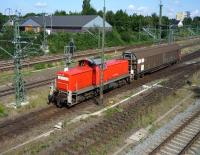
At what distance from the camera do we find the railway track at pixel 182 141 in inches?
647

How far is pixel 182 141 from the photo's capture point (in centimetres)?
1789

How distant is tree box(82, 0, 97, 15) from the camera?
128m

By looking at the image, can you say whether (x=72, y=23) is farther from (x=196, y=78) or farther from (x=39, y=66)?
(x=196, y=78)

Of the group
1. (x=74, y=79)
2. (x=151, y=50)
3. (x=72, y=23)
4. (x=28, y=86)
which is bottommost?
(x=28, y=86)

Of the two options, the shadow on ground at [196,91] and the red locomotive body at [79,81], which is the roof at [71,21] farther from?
the red locomotive body at [79,81]

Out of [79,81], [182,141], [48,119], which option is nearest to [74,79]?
[79,81]

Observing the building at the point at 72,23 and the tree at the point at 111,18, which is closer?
the building at the point at 72,23

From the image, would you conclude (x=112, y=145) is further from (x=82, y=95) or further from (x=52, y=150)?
(x=82, y=95)

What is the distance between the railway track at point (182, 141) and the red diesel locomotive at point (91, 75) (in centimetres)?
820

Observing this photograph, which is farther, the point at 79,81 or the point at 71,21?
the point at 71,21

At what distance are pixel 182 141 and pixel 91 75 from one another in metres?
9.98

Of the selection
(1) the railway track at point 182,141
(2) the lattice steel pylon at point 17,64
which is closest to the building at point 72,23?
(2) the lattice steel pylon at point 17,64

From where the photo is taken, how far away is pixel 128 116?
72.3 ft

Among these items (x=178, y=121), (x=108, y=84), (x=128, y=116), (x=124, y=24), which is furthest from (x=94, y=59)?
(x=124, y=24)
